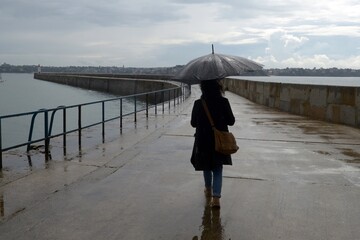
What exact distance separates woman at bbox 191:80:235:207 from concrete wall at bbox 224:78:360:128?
8835 mm

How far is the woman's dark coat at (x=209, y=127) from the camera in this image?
4848 mm

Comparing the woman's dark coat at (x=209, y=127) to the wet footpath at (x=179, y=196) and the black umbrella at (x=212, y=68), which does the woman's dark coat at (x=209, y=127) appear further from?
the wet footpath at (x=179, y=196)

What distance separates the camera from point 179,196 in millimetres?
5496

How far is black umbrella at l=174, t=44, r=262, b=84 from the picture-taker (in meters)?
4.75

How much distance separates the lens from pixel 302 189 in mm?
5879

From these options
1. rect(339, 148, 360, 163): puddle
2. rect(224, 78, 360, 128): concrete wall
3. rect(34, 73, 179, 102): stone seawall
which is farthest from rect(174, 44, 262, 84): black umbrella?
rect(34, 73, 179, 102): stone seawall

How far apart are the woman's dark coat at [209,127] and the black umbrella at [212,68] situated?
29cm

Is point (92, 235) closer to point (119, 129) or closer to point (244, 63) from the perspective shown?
point (244, 63)

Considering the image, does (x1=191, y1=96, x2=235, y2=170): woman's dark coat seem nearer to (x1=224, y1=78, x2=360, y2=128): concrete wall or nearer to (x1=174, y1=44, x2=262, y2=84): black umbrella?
(x1=174, y1=44, x2=262, y2=84): black umbrella

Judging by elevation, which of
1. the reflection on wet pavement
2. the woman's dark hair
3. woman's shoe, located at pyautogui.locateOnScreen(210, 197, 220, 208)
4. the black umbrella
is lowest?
the reflection on wet pavement

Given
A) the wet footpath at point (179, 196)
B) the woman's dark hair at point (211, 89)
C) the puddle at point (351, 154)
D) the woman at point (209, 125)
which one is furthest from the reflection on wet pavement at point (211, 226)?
the puddle at point (351, 154)

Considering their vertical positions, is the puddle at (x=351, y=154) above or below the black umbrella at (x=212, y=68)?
below

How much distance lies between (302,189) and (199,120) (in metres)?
2.01

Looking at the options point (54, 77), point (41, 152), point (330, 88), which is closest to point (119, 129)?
point (41, 152)
